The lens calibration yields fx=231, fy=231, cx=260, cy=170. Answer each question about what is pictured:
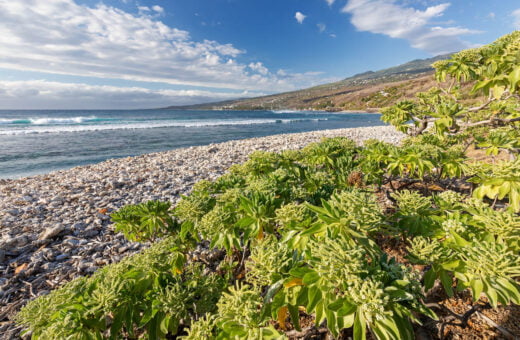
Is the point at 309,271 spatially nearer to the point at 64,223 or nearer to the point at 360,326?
the point at 360,326

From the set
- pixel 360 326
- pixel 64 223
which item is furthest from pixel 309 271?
pixel 64 223

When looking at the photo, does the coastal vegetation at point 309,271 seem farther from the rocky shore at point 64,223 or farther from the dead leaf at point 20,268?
the dead leaf at point 20,268

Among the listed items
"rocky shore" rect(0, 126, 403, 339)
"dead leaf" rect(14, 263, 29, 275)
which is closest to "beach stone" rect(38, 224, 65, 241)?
"rocky shore" rect(0, 126, 403, 339)

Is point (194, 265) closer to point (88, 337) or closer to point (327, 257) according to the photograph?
point (88, 337)

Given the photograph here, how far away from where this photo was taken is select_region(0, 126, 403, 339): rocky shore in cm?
359

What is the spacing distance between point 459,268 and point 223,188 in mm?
2024

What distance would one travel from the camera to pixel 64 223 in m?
5.12

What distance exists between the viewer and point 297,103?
133m

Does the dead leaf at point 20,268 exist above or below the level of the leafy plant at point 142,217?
below

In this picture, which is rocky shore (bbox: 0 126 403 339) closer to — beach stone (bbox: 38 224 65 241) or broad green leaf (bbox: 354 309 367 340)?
beach stone (bbox: 38 224 65 241)

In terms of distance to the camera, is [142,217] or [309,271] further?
[142,217]

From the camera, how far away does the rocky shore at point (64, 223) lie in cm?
359

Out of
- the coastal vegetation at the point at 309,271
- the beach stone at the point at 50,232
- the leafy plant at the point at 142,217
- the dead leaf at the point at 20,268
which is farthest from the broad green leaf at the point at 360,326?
the beach stone at the point at 50,232

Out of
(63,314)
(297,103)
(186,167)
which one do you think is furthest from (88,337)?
(297,103)
